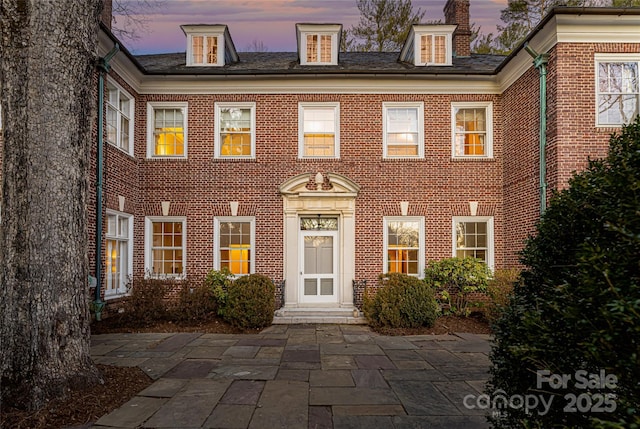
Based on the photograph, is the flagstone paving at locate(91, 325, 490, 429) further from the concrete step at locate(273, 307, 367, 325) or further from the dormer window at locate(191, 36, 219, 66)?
the dormer window at locate(191, 36, 219, 66)

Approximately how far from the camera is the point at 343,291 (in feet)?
35.6

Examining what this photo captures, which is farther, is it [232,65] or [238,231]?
[232,65]

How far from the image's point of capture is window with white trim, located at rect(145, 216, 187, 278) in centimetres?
1123

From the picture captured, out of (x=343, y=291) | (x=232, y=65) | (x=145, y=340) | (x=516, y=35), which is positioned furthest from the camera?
(x=516, y=35)

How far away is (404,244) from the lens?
442 inches

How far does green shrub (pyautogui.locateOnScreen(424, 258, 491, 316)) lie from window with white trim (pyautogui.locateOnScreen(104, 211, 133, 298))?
25.9 feet

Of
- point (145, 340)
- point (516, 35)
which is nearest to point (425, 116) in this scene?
point (145, 340)

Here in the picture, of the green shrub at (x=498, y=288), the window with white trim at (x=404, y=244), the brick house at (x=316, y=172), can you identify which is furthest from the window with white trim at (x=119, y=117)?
the green shrub at (x=498, y=288)

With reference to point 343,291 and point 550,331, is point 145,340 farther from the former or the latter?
point 550,331

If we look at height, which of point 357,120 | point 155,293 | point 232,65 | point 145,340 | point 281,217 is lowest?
point 145,340

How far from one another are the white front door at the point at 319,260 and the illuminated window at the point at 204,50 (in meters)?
5.49

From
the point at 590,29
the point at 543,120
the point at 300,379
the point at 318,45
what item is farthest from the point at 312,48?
the point at 300,379

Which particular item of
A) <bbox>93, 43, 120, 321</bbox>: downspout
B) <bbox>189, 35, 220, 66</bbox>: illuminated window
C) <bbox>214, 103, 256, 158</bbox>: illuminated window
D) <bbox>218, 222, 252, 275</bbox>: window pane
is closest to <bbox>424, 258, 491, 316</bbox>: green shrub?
<bbox>218, 222, 252, 275</bbox>: window pane

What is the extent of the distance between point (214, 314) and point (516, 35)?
60.4ft
